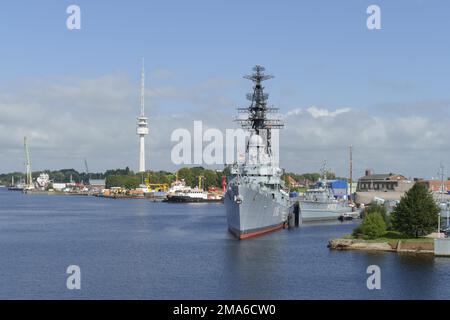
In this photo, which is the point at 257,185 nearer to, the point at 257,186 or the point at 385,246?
the point at 257,186

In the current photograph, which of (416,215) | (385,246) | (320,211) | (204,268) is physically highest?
(416,215)

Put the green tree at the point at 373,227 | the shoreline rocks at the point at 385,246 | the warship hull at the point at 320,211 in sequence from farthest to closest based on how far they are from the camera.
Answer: the warship hull at the point at 320,211 < the green tree at the point at 373,227 < the shoreline rocks at the point at 385,246

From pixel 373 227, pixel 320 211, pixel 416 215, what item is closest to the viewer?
pixel 416 215

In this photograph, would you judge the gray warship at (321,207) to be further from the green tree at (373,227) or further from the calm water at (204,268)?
the green tree at (373,227)

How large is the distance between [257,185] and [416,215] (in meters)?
20.7

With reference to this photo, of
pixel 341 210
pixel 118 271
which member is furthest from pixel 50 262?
pixel 341 210

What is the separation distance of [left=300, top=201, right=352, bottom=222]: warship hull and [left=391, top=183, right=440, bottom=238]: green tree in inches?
1780

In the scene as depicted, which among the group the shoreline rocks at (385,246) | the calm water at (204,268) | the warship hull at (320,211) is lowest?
the calm water at (204,268)

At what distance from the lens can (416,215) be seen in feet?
237

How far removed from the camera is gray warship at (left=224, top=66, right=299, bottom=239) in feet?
265

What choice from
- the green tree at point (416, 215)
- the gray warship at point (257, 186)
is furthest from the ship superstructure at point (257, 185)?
the green tree at point (416, 215)

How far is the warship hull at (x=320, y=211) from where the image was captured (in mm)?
121375

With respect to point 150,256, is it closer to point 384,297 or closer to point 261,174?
point 384,297

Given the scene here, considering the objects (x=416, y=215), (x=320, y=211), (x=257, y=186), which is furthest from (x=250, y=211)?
(x=320, y=211)
